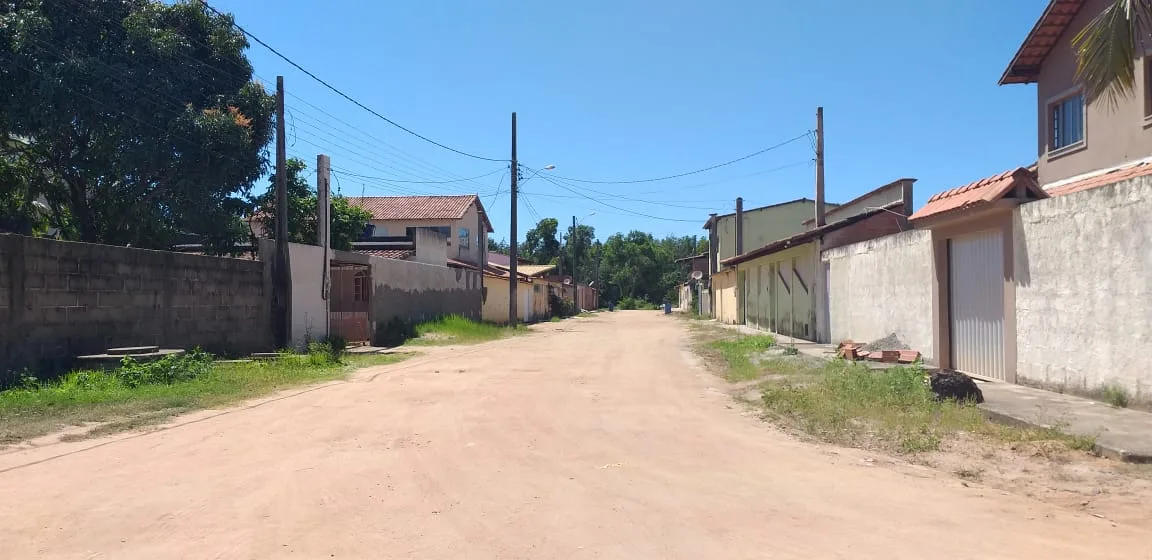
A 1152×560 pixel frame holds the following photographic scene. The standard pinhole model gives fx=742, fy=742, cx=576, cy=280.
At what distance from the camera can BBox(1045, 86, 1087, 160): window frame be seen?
15.5 m

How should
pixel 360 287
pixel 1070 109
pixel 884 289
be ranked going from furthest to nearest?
1. pixel 360 287
2. pixel 884 289
3. pixel 1070 109

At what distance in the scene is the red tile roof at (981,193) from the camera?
1098 centimetres

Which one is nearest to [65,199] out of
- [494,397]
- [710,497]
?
[494,397]

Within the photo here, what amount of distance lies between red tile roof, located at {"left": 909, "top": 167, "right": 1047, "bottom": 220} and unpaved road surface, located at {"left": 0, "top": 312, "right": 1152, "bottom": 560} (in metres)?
5.44

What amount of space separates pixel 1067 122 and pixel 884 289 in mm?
Answer: 5310

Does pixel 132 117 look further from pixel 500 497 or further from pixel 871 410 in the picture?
pixel 871 410

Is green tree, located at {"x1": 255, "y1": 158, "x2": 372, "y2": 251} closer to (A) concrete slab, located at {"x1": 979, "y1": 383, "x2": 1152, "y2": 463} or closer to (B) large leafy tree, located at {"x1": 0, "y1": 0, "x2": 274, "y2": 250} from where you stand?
(B) large leafy tree, located at {"x1": 0, "y1": 0, "x2": 274, "y2": 250}

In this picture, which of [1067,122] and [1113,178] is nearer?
[1113,178]

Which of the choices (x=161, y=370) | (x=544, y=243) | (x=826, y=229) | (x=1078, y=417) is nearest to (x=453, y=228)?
(x=826, y=229)

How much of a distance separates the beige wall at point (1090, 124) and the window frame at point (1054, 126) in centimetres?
4

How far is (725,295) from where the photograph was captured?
45.0 m

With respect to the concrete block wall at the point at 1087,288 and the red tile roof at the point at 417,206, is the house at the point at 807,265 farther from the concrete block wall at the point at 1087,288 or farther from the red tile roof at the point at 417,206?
the red tile roof at the point at 417,206

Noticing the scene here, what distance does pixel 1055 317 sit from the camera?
33.3 ft

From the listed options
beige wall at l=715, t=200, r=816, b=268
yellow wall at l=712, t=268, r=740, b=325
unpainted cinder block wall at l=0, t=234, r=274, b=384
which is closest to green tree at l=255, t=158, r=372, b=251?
unpainted cinder block wall at l=0, t=234, r=274, b=384
